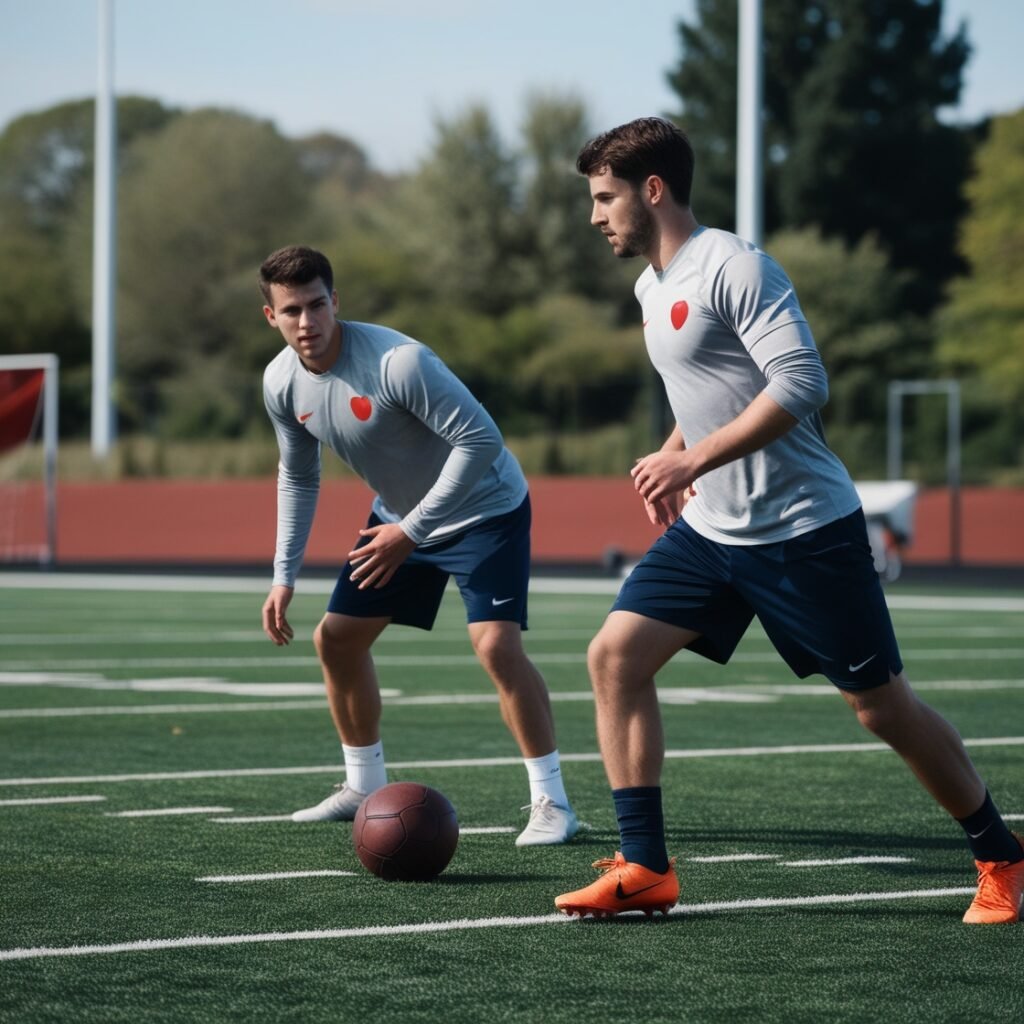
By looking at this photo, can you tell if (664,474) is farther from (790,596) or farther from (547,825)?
(547,825)

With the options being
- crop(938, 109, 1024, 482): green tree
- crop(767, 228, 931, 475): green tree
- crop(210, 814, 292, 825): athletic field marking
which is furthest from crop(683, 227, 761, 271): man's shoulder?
crop(767, 228, 931, 475): green tree

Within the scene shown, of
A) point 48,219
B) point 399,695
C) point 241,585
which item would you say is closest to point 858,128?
point 48,219

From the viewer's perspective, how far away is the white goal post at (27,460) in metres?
29.0

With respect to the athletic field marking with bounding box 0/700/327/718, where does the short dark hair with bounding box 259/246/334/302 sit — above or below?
above

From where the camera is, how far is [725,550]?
5203 mm

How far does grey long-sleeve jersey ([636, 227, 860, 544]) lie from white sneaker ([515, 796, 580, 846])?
1644 millimetres

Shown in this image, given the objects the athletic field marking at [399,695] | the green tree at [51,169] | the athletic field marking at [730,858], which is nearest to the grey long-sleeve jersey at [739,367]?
the athletic field marking at [730,858]

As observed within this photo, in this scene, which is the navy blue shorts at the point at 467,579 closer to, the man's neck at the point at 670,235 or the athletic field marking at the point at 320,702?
the man's neck at the point at 670,235

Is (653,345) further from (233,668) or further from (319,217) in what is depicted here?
(319,217)

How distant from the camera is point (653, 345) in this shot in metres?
5.17

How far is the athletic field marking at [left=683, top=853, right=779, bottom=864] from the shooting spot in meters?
6.15

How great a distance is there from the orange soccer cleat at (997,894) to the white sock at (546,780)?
1742mm

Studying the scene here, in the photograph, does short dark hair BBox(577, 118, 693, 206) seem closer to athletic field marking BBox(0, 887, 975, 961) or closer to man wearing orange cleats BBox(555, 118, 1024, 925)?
man wearing orange cleats BBox(555, 118, 1024, 925)

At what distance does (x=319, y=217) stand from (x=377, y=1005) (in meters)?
59.2
